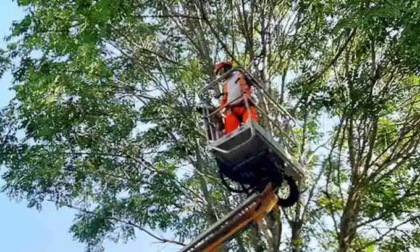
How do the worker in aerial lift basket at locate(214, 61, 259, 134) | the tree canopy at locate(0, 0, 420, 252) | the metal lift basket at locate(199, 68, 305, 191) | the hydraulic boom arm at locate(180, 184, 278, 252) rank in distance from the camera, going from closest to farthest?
the metal lift basket at locate(199, 68, 305, 191) < the hydraulic boom arm at locate(180, 184, 278, 252) < the worker in aerial lift basket at locate(214, 61, 259, 134) < the tree canopy at locate(0, 0, 420, 252)

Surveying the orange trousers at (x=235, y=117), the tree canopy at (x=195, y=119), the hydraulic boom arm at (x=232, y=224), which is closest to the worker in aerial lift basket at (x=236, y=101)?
the orange trousers at (x=235, y=117)

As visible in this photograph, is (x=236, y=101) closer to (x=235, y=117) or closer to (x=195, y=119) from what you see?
(x=235, y=117)

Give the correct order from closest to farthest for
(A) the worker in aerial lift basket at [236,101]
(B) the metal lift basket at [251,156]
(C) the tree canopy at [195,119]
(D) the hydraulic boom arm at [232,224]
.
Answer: (B) the metal lift basket at [251,156], (D) the hydraulic boom arm at [232,224], (A) the worker in aerial lift basket at [236,101], (C) the tree canopy at [195,119]

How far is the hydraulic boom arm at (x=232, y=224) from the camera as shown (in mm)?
4703

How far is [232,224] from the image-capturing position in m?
4.71

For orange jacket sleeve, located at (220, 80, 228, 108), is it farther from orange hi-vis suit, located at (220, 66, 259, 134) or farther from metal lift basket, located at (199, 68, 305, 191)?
metal lift basket, located at (199, 68, 305, 191)

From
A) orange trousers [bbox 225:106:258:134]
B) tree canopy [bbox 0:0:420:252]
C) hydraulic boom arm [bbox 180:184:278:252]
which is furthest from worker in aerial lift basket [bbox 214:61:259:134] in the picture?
tree canopy [bbox 0:0:420:252]

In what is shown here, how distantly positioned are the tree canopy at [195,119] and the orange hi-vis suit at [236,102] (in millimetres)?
1688

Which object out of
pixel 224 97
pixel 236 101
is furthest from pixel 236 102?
pixel 224 97

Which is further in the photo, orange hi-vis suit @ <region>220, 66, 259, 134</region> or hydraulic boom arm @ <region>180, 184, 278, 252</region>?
orange hi-vis suit @ <region>220, 66, 259, 134</region>

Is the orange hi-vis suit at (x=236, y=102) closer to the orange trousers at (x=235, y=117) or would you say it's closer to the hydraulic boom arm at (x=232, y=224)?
the orange trousers at (x=235, y=117)

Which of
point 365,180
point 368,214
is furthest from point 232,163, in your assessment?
point 368,214

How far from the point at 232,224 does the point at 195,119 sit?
2.64 m

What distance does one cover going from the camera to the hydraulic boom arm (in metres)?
4.70
